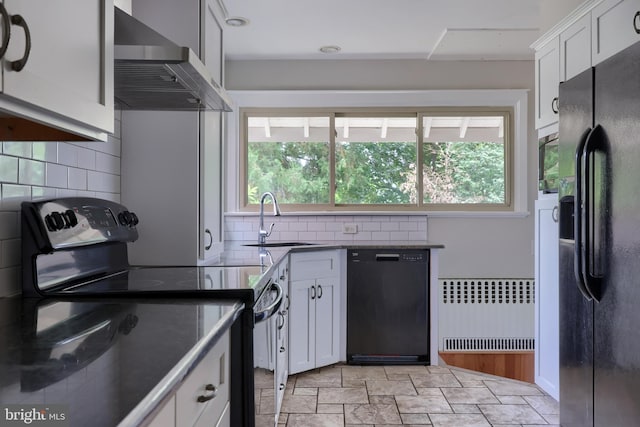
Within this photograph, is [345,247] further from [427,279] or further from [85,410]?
[85,410]

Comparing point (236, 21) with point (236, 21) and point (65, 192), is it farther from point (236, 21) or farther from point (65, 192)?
point (65, 192)

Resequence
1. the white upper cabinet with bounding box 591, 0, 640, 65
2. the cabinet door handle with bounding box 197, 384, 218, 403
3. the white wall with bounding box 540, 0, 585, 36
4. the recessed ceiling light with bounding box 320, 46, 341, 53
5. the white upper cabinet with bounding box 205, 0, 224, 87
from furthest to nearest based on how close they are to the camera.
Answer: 1. the recessed ceiling light with bounding box 320, 46, 341, 53
2. the white wall with bounding box 540, 0, 585, 36
3. the white upper cabinet with bounding box 205, 0, 224, 87
4. the white upper cabinet with bounding box 591, 0, 640, 65
5. the cabinet door handle with bounding box 197, 384, 218, 403

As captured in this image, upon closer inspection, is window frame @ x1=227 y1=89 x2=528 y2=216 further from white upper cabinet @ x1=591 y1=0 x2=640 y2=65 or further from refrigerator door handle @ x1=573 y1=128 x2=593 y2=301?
refrigerator door handle @ x1=573 y1=128 x2=593 y2=301

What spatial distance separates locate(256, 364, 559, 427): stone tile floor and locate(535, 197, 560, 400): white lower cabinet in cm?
18

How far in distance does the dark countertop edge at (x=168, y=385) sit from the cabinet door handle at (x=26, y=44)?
1.81 feet

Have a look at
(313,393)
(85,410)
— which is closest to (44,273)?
(85,410)

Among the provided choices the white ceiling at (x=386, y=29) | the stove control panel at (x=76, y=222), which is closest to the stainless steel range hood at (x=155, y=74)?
the stove control panel at (x=76, y=222)

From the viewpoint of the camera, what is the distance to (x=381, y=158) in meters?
3.99

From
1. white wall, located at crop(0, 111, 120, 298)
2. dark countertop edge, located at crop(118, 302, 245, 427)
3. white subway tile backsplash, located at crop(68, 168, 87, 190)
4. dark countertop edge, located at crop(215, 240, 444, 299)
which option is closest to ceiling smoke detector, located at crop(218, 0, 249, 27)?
dark countertop edge, located at crop(215, 240, 444, 299)

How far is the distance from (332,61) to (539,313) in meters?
2.48

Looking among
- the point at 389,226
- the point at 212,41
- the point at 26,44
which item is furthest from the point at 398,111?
the point at 26,44

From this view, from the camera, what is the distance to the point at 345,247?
333 centimetres

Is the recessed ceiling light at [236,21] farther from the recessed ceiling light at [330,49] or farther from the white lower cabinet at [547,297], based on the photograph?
the white lower cabinet at [547,297]

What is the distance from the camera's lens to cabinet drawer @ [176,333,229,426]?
799 mm
